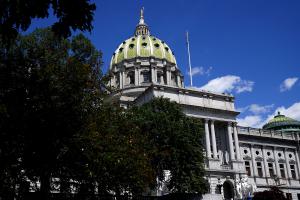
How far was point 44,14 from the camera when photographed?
1125 cm

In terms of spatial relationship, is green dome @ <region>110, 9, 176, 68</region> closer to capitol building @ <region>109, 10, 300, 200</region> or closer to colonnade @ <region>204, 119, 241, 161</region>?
capitol building @ <region>109, 10, 300, 200</region>

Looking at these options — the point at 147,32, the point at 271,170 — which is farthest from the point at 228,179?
the point at 147,32

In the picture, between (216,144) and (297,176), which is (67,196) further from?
(297,176)

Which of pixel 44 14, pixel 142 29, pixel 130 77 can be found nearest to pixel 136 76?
pixel 130 77

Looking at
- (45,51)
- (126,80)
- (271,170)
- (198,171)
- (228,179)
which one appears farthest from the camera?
(126,80)

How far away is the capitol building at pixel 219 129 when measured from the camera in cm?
6756

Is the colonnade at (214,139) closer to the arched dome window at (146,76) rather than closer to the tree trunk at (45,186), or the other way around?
the arched dome window at (146,76)

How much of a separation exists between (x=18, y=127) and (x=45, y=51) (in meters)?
6.17

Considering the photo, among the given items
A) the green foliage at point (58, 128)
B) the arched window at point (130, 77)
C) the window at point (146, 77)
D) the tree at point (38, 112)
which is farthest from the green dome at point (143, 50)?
the tree at point (38, 112)

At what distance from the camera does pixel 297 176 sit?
88.6 m

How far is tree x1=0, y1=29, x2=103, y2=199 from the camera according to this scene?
26906mm

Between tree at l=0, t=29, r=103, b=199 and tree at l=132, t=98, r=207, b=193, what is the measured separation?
13825 mm

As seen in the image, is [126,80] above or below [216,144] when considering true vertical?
above

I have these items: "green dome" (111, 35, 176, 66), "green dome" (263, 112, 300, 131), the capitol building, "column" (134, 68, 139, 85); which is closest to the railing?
the capitol building
